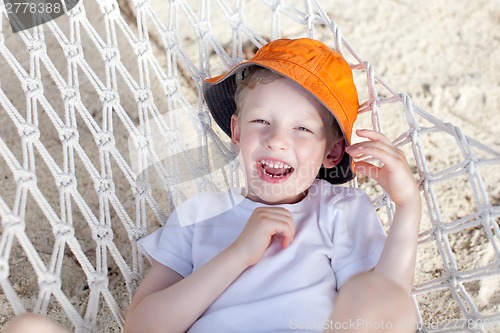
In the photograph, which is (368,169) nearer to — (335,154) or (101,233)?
(335,154)

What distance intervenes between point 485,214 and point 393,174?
0.16m

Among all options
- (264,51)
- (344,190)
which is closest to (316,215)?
(344,190)

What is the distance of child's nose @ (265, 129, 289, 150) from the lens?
1022 mm

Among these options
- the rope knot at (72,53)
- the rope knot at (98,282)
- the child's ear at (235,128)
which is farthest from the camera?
the rope knot at (72,53)

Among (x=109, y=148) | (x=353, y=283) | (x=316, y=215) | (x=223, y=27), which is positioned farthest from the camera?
(x=223, y=27)

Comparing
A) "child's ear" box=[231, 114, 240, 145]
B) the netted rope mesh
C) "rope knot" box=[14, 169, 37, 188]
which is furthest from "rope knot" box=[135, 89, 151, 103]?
"rope knot" box=[14, 169, 37, 188]

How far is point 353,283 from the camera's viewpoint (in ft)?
3.21

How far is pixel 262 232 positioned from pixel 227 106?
1.17 feet

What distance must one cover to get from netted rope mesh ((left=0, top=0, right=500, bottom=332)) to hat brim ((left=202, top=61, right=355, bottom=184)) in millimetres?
53

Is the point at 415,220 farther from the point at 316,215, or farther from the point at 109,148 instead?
the point at 109,148

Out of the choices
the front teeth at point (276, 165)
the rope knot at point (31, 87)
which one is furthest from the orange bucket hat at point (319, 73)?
the rope knot at point (31, 87)

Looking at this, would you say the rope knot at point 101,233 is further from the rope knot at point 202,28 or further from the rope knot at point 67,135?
the rope knot at point 202,28

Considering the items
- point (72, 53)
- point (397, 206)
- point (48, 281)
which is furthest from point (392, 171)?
point (72, 53)

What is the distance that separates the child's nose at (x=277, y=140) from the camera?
1022 mm
